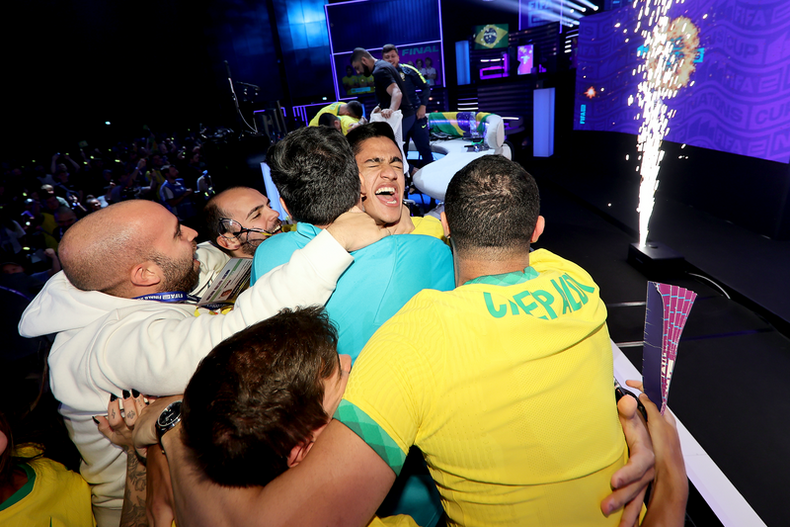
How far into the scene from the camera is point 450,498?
0.87 meters

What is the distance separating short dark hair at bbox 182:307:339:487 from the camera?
2.37 feet

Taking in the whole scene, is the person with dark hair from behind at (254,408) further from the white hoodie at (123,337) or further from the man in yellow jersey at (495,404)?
the white hoodie at (123,337)

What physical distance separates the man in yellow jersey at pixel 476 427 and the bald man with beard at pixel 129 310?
0.29 meters

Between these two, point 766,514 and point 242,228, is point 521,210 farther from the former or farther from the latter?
point 766,514

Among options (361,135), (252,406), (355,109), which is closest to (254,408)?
(252,406)

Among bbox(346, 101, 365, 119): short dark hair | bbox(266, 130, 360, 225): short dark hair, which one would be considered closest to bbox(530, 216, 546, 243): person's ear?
bbox(266, 130, 360, 225): short dark hair

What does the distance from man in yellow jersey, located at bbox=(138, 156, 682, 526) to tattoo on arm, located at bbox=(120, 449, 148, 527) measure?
1.48 ft

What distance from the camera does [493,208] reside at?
1125 millimetres

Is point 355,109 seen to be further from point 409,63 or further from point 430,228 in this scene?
point 409,63

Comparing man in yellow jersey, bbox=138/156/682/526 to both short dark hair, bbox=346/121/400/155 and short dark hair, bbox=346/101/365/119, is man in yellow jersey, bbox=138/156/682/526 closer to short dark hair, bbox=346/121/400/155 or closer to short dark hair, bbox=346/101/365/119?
short dark hair, bbox=346/121/400/155

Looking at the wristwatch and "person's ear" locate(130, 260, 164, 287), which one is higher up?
"person's ear" locate(130, 260, 164, 287)

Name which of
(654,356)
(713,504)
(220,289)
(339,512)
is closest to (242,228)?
(220,289)

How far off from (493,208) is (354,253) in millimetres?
449

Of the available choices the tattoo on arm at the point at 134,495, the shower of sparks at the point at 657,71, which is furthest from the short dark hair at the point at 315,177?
the shower of sparks at the point at 657,71
